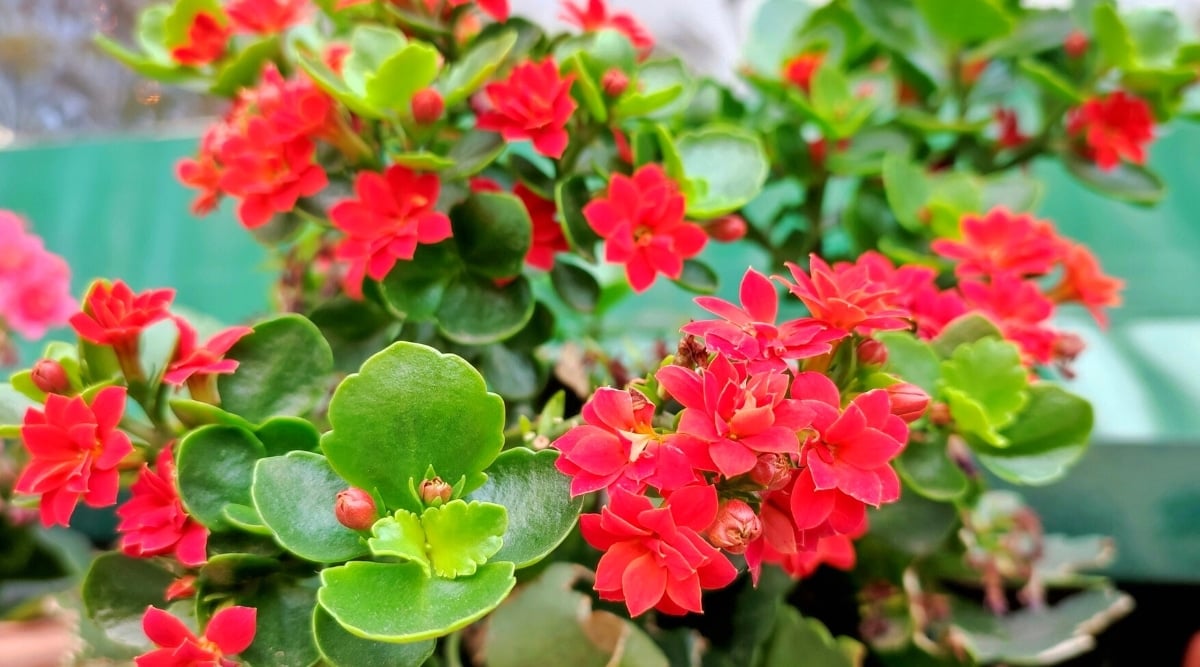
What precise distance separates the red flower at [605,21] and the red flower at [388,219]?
0.57ft

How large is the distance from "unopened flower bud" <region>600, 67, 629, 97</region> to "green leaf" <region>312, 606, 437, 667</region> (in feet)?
1.05

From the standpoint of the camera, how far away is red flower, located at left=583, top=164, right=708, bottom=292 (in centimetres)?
42

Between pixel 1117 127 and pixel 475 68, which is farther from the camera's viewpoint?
pixel 1117 127

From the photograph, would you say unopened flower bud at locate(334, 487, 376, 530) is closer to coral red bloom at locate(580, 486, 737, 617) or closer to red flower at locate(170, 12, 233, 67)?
coral red bloom at locate(580, 486, 737, 617)

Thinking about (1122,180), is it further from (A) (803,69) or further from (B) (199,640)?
(B) (199,640)

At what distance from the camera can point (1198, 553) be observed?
0.79 metres

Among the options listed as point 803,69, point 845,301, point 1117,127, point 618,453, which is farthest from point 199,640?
point 1117,127

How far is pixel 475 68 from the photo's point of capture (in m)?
0.45

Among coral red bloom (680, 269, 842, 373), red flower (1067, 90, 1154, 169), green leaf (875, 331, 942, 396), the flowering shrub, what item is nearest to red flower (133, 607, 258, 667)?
the flowering shrub

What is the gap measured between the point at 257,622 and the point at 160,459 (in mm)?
99

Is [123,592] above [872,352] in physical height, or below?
below

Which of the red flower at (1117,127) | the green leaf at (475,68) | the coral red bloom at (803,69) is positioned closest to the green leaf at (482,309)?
the green leaf at (475,68)

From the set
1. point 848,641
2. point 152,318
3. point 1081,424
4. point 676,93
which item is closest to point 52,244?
point 152,318

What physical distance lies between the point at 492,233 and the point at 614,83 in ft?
0.38
